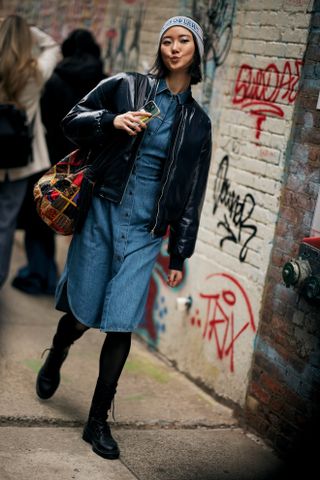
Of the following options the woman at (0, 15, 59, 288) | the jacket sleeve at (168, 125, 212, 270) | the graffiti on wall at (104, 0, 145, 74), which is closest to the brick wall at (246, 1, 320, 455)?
the jacket sleeve at (168, 125, 212, 270)

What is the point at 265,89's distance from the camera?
14.5 feet

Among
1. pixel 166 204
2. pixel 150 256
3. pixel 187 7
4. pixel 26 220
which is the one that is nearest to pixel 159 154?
pixel 166 204

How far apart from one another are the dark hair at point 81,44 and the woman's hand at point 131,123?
2717 mm

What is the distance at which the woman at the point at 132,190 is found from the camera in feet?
11.8

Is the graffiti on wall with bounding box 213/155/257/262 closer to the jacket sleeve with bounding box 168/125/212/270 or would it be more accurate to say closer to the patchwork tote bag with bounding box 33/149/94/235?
the jacket sleeve with bounding box 168/125/212/270

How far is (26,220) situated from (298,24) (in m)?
2.92

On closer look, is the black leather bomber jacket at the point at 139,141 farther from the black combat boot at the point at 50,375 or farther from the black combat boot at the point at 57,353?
the black combat boot at the point at 50,375

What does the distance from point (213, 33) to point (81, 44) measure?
4.51 feet

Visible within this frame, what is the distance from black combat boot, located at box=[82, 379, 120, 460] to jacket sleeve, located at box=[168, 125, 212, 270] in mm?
711

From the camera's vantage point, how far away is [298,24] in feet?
13.6

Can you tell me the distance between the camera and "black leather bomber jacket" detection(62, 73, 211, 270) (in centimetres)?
359

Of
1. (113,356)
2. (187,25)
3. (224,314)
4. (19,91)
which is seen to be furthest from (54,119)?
(113,356)

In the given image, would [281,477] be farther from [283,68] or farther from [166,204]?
[283,68]

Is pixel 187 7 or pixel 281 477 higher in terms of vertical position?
pixel 187 7
